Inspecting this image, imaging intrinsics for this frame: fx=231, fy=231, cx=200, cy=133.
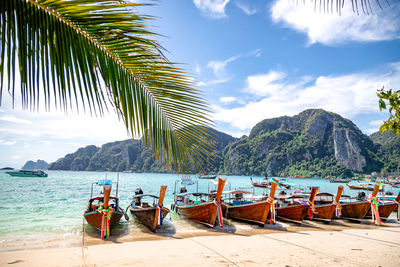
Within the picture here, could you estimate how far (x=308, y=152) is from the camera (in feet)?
422

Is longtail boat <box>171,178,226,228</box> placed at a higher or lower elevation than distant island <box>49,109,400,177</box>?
lower

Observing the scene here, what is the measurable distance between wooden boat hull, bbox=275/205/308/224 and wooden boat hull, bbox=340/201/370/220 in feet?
13.0

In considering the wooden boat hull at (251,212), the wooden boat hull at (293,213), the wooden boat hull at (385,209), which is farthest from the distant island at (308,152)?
the wooden boat hull at (251,212)

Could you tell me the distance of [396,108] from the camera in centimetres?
245

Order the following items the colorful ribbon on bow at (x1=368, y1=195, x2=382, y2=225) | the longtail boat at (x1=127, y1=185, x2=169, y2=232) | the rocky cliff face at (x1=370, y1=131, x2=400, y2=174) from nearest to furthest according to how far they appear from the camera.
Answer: the longtail boat at (x1=127, y1=185, x2=169, y2=232) → the colorful ribbon on bow at (x1=368, y1=195, x2=382, y2=225) → the rocky cliff face at (x1=370, y1=131, x2=400, y2=174)

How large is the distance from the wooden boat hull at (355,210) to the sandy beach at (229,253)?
18.8 ft

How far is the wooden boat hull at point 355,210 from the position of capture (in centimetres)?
1559

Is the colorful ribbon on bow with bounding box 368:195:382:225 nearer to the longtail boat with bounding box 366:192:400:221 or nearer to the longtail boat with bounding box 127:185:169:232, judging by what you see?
the longtail boat with bounding box 366:192:400:221

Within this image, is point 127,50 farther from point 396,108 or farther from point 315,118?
point 315,118

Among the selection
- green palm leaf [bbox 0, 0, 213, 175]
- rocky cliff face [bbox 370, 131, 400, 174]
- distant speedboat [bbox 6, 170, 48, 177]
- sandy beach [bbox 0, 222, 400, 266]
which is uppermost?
rocky cliff face [bbox 370, 131, 400, 174]

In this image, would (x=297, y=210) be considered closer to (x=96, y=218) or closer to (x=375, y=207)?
(x=375, y=207)

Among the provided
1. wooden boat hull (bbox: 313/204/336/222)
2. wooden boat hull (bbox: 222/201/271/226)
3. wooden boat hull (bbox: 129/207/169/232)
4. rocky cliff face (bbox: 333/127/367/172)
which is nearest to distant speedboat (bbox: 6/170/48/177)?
wooden boat hull (bbox: 129/207/169/232)

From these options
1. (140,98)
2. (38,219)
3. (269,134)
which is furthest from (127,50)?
(269,134)

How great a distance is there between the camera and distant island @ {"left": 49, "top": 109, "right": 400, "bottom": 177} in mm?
110750
